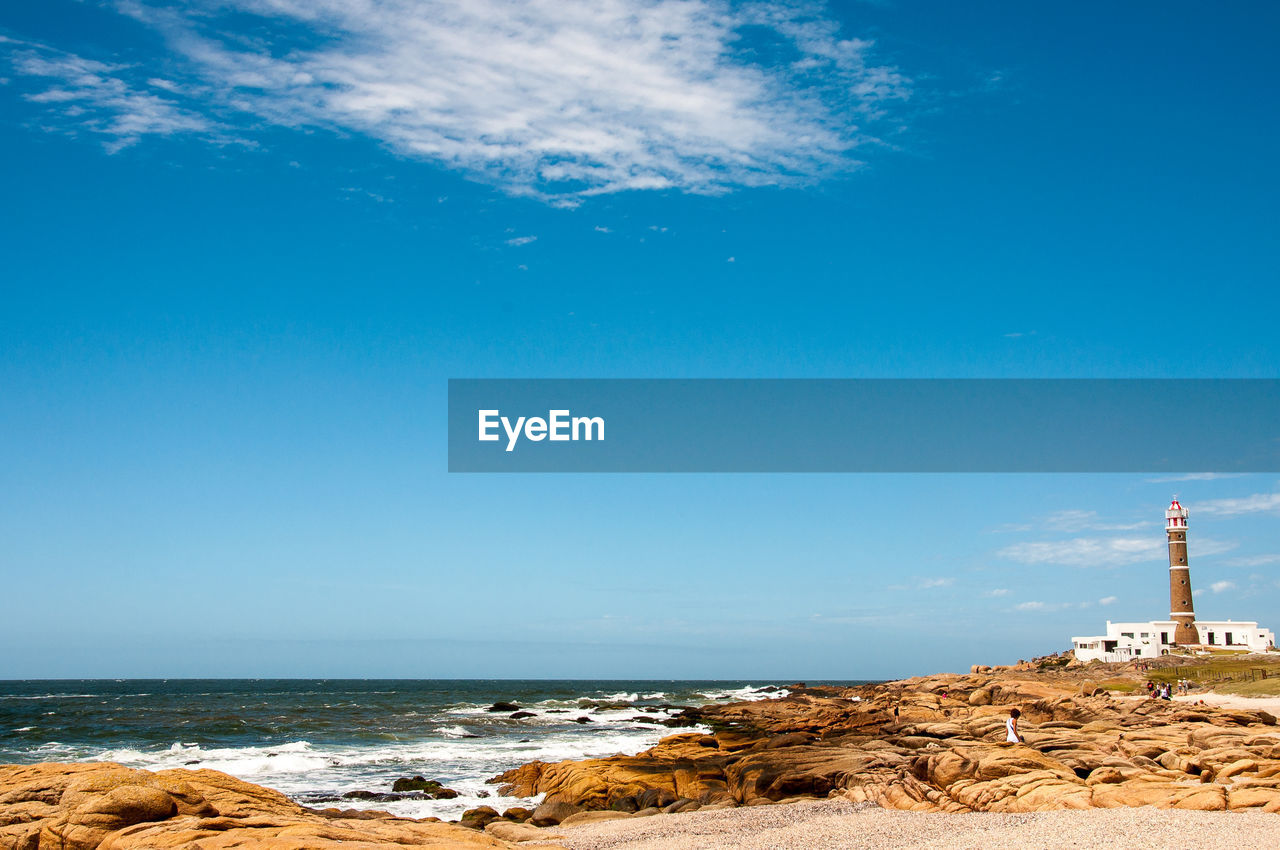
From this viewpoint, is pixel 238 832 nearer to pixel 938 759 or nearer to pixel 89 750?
pixel 938 759

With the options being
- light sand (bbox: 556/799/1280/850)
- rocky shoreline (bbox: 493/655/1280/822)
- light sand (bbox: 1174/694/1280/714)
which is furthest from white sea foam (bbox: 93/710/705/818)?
light sand (bbox: 1174/694/1280/714)

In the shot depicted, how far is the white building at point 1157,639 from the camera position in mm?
71812

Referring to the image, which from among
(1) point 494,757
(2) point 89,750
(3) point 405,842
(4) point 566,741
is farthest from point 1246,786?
(2) point 89,750

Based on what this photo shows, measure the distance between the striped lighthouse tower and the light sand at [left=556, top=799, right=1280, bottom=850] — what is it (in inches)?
2671

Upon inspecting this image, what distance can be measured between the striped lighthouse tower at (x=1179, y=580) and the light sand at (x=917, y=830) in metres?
67.8

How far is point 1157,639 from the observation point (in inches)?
2921

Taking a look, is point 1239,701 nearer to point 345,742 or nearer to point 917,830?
point 917,830

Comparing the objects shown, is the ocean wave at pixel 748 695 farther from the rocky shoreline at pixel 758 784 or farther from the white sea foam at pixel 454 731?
the rocky shoreline at pixel 758 784

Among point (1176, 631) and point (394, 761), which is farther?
point (1176, 631)

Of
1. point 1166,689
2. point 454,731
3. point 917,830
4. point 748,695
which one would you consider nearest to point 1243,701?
point 1166,689

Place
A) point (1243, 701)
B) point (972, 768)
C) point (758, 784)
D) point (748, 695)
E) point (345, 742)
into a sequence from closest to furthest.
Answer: point (972, 768) < point (758, 784) < point (1243, 701) < point (345, 742) < point (748, 695)

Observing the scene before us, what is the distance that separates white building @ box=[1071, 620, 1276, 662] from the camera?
71812mm

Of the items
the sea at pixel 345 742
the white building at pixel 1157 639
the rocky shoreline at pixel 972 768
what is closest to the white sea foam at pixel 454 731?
the sea at pixel 345 742

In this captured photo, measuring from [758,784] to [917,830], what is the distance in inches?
256
